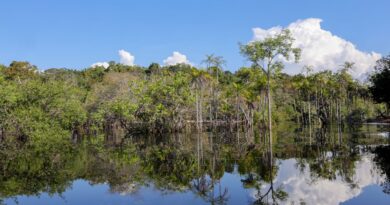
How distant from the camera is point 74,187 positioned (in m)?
14.4

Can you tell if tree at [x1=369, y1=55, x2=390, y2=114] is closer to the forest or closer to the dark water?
the forest

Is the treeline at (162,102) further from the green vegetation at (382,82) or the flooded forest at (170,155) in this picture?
the green vegetation at (382,82)

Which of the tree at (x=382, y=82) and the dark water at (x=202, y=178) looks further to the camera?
the tree at (x=382, y=82)

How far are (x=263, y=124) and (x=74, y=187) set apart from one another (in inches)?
1737

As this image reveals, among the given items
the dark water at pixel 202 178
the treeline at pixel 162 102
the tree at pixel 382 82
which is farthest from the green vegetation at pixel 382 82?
the treeline at pixel 162 102

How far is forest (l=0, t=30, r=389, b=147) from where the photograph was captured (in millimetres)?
31750

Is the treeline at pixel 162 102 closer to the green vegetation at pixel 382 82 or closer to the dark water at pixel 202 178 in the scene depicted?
the dark water at pixel 202 178

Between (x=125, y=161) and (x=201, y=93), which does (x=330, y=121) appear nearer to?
(x=201, y=93)

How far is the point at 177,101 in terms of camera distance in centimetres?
4744

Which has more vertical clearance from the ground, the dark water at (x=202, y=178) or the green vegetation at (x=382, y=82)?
the green vegetation at (x=382, y=82)

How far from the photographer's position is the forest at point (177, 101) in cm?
3175

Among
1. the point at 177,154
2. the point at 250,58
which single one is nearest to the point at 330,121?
the point at 250,58

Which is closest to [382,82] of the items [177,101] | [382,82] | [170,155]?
[382,82]

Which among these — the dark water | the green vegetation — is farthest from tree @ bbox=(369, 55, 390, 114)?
the dark water
